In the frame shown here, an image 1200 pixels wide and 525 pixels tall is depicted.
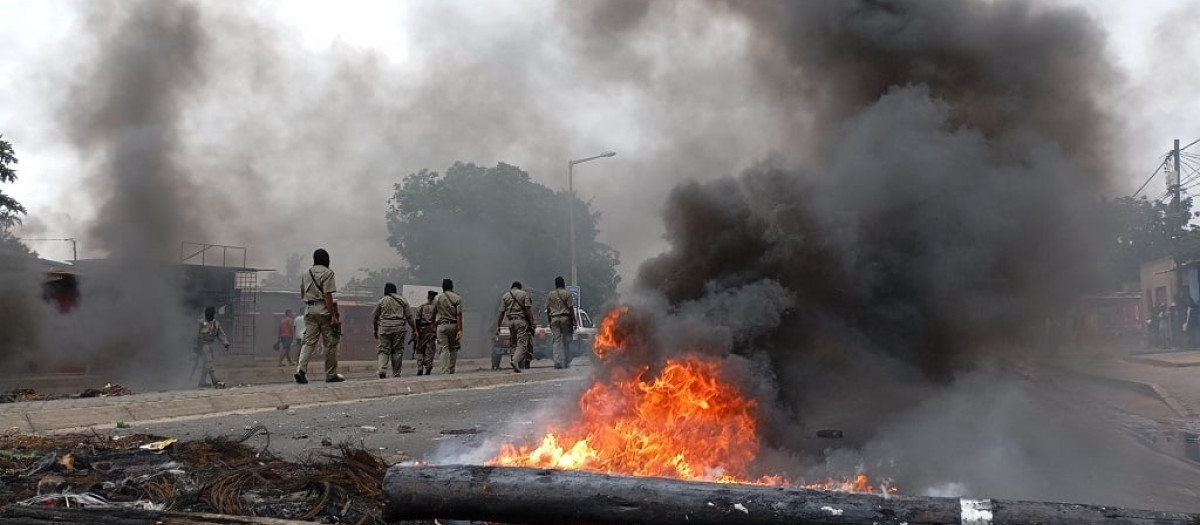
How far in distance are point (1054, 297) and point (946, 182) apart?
200 cm

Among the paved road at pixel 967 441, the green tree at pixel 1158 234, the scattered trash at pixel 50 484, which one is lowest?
the paved road at pixel 967 441

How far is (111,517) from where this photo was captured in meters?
3.74

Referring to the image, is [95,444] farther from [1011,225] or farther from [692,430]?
[1011,225]

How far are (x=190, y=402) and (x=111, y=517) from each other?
20.2 feet

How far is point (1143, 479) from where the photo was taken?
6.72 metres

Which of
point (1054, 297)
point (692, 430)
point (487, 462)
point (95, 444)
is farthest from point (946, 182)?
point (95, 444)

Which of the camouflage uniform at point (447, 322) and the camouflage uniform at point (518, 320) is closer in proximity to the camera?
the camouflage uniform at point (447, 322)

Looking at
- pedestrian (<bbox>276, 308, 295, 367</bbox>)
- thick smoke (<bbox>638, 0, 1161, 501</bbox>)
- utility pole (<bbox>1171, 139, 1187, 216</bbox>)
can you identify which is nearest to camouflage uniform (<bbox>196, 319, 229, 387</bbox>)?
pedestrian (<bbox>276, 308, 295, 367</bbox>)

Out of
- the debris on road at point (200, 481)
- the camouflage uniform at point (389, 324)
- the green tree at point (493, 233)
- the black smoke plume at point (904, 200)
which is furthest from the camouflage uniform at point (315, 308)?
the green tree at point (493, 233)

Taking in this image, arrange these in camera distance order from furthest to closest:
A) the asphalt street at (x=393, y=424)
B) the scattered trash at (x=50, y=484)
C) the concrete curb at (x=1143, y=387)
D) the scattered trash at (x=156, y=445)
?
the concrete curb at (x=1143, y=387) → the asphalt street at (x=393, y=424) → the scattered trash at (x=156, y=445) → the scattered trash at (x=50, y=484)

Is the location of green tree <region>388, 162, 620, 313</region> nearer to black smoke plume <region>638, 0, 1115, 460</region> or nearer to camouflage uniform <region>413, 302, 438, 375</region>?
camouflage uniform <region>413, 302, 438, 375</region>

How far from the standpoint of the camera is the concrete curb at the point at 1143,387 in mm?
12023

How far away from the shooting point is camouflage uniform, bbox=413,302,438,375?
15.3m

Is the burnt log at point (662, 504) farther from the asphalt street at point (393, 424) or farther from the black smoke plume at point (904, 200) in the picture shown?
the black smoke plume at point (904, 200)
